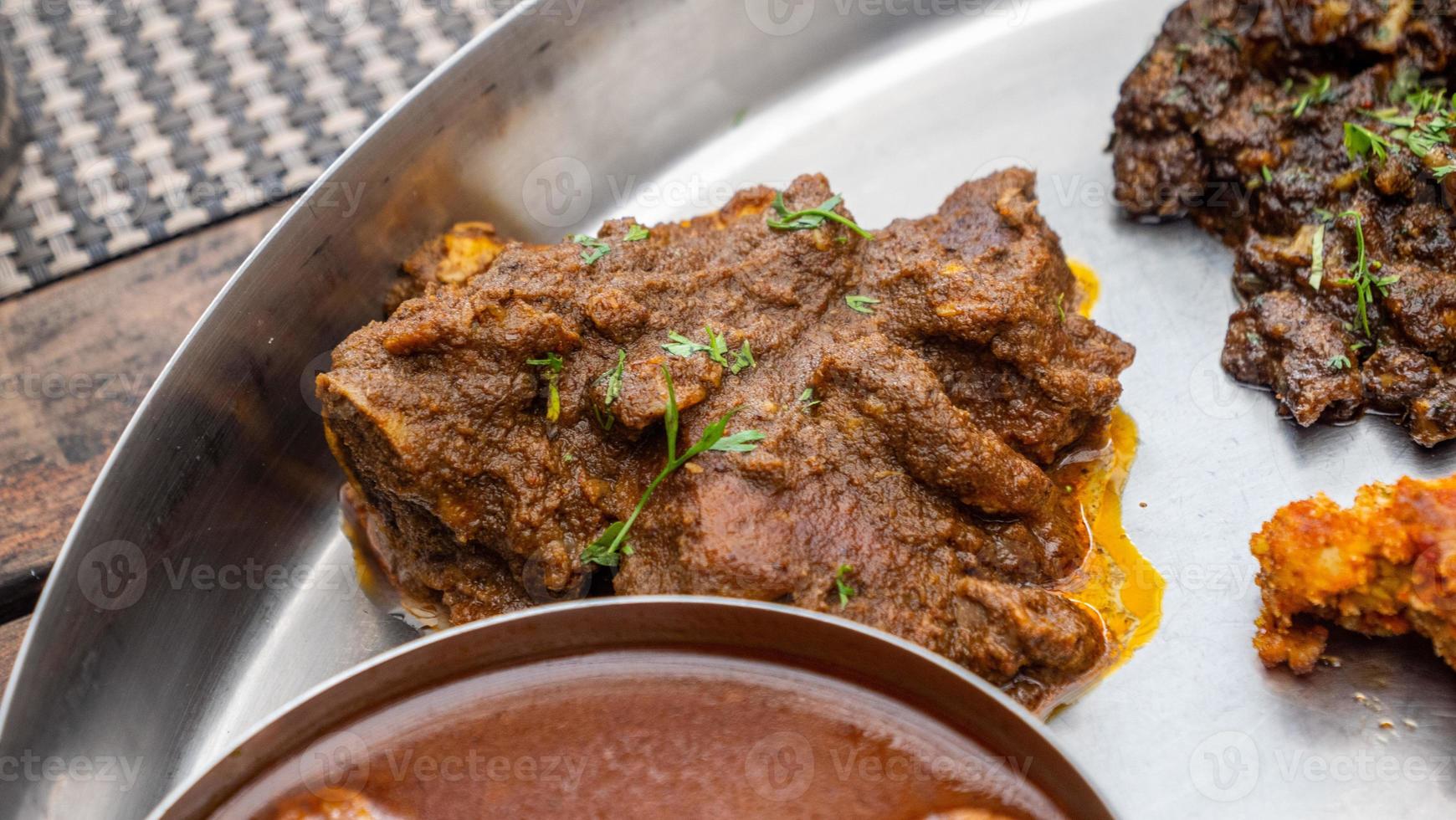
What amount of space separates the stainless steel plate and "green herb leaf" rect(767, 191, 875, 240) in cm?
82

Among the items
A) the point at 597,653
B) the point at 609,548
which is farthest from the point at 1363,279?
the point at 597,653

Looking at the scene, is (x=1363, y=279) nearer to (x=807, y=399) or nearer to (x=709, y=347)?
(x=807, y=399)

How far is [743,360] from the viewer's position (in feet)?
10.3

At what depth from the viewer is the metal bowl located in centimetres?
258

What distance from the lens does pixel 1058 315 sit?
11.2ft

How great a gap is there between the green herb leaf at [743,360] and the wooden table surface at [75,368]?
2.11 m

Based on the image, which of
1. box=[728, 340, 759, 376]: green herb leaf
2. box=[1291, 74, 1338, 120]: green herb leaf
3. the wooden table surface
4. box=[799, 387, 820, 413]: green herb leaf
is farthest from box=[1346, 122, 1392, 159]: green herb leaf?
the wooden table surface

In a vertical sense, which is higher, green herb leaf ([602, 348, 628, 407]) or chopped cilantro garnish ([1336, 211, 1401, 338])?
green herb leaf ([602, 348, 628, 407])

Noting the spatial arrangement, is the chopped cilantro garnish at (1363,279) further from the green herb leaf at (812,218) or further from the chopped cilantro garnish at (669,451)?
the chopped cilantro garnish at (669,451)

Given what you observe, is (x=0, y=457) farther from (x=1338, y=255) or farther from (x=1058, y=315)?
(x=1338, y=255)

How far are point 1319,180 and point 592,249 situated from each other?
2.38 meters

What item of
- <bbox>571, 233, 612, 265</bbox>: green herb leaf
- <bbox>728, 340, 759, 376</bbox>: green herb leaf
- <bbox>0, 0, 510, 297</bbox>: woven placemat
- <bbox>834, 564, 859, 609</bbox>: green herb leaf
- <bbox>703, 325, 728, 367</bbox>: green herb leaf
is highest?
<bbox>0, 0, 510, 297</bbox>: woven placemat

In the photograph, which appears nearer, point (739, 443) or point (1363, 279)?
point (739, 443)

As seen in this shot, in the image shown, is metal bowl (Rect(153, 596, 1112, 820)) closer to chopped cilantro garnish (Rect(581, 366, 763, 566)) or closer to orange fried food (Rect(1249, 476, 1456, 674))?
chopped cilantro garnish (Rect(581, 366, 763, 566))
